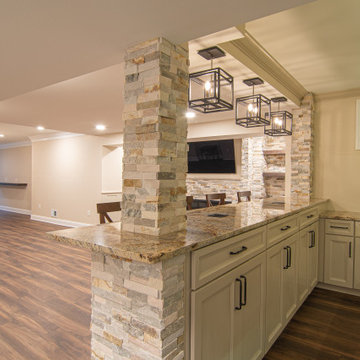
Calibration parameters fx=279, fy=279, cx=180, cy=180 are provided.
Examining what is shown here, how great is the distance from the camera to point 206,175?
26.5 feet

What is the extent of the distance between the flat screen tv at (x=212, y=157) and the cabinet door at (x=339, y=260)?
4.41 meters

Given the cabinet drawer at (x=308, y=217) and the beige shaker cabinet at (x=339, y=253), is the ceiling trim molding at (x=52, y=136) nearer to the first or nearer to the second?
the cabinet drawer at (x=308, y=217)

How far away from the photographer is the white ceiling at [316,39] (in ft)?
6.54

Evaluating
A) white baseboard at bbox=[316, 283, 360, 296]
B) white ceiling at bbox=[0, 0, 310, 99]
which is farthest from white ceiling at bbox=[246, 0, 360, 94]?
white baseboard at bbox=[316, 283, 360, 296]

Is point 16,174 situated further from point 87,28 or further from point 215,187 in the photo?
→ point 87,28

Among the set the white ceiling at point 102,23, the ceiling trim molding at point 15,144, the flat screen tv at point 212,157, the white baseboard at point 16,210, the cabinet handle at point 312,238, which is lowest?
the white baseboard at point 16,210

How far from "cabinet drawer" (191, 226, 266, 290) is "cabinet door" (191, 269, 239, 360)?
0.16 ft

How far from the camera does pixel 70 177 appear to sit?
23.8ft

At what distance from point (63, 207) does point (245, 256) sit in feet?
21.7

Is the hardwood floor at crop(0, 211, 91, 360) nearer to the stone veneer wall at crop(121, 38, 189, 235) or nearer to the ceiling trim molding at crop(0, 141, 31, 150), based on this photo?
the stone veneer wall at crop(121, 38, 189, 235)

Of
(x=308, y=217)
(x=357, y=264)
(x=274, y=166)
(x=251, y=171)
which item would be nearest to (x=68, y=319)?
(x=308, y=217)

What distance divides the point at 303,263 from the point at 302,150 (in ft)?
5.33

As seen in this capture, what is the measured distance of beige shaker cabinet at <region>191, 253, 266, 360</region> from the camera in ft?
4.47

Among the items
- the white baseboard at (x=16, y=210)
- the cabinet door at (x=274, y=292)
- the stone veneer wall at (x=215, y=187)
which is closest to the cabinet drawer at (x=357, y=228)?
the cabinet door at (x=274, y=292)
